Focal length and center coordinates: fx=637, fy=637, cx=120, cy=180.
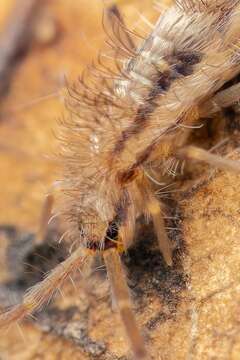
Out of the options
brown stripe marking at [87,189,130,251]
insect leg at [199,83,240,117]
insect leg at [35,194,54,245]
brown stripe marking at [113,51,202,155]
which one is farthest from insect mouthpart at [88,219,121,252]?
insect leg at [199,83,240,117]

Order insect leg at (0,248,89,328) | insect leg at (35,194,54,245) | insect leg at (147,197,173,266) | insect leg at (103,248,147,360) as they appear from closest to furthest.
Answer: insect leg at (103,248,147,360), insect leg at (147,197,173,266), insect leg at (0,248,89,328), insect leg at (35,194,54,245)

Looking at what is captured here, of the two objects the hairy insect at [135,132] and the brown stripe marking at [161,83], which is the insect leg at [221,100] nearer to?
the hairy insect at [135,132]

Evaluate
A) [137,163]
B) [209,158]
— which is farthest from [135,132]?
[209,158]

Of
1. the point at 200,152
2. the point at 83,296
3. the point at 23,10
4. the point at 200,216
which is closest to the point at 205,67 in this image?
the point at 200,152

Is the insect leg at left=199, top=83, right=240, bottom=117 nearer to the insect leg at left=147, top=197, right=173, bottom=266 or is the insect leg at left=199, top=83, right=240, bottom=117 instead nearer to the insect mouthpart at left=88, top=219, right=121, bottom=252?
the insect leg at left=147, top=197, right=173, bottom=266

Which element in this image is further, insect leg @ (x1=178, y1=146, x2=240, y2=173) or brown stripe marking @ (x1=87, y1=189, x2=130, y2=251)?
brown stripe marking @ (x1=87, y1=189, x2=130, y2=251)

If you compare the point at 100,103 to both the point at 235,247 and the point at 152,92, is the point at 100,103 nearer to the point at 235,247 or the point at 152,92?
the point at 152,92

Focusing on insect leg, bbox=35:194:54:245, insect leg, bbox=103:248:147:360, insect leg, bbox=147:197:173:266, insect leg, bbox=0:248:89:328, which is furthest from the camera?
insect leg, bbox=35:194:54:245

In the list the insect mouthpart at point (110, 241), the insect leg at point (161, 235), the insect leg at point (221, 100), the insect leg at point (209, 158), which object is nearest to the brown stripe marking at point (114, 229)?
the insect mouthpart at point (110, 241)

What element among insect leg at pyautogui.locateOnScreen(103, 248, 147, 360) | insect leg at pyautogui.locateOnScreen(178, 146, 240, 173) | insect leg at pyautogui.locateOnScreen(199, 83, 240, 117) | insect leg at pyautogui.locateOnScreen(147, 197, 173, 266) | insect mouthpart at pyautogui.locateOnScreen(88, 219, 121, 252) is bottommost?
insect leg at pyautogui.locateOnScreen(103, 248, 147, 360)

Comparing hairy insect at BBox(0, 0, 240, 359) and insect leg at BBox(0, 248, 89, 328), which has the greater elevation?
hairy insect at BBox(0, 0, 240, 359)

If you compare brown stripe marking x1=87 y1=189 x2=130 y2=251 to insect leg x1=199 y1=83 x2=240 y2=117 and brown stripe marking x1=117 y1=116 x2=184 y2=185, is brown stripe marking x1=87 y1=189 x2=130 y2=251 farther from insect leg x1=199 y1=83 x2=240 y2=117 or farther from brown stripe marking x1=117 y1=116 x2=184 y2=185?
insect leg x1=199 y1=83 x2=240 y2=117
